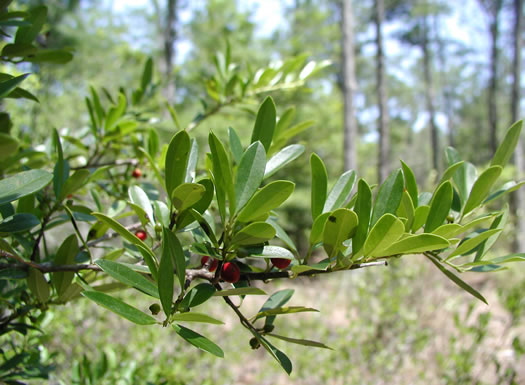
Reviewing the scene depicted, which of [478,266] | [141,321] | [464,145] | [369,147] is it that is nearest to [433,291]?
[478,266]

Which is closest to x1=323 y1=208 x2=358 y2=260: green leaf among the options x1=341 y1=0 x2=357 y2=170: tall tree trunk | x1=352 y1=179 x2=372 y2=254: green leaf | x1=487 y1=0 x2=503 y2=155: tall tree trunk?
x1=352 y1=179 x2=372 y2=254: green leaf

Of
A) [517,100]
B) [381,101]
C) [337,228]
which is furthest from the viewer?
[517,100]

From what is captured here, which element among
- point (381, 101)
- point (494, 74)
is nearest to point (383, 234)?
point (381, 101)

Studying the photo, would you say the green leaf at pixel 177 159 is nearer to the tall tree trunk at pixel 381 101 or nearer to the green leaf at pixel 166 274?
the green leaf at pixel 166 274

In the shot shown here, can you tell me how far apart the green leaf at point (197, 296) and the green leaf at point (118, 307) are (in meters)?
0.04

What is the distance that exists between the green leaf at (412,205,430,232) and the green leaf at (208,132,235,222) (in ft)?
0.70

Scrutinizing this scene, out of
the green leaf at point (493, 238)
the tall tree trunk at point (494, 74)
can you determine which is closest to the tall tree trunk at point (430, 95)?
the tall tree trunk at point (494, 74)

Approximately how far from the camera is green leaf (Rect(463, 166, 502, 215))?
47 centimetres

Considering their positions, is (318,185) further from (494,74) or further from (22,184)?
(494,74)

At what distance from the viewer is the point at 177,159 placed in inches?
15.8

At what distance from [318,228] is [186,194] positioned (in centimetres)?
15

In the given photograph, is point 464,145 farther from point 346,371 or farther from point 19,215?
point 19,215

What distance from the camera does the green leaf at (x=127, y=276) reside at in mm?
411

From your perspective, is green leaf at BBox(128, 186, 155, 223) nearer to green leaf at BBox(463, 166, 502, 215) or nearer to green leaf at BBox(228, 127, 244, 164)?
green leaf at BBox(228, 127, 244, 164)
